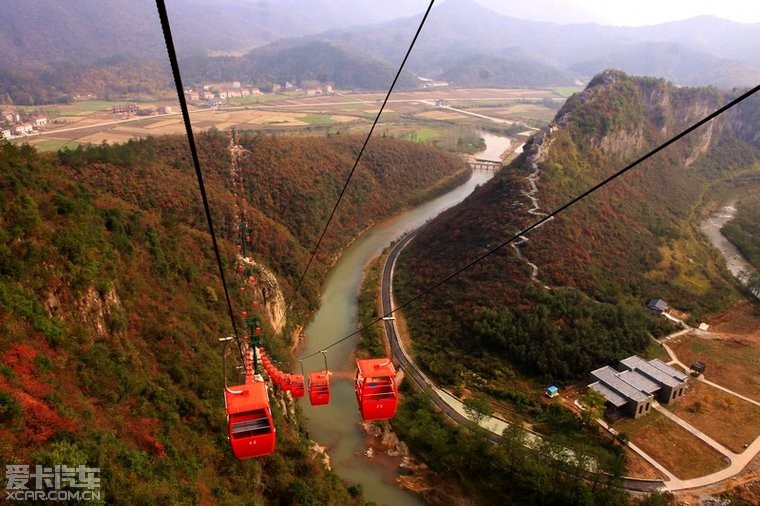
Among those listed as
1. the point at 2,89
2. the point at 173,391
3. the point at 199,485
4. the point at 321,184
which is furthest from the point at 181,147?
the point at 2,89

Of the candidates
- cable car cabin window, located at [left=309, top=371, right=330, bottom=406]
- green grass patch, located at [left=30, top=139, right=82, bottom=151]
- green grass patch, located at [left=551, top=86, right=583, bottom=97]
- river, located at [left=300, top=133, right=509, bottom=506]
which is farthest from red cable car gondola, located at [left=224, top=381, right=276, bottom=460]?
green grass patch, located at [left=551, top=86, right=583, bottom=97]

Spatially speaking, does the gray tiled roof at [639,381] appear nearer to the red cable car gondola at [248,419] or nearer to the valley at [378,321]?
the valley at [378,321]

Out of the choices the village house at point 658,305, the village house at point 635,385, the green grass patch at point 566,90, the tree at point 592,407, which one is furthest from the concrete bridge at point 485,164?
the green grass patch at point 566,90

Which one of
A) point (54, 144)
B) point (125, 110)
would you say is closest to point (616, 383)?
point (54, 144)

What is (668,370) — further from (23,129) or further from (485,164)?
(23,129)

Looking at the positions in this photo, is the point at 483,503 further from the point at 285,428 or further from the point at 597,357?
the point at 597,357

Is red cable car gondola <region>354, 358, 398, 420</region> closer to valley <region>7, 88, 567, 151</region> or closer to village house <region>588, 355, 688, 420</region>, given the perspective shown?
village house <region>588, 355, 688, 420</region>
